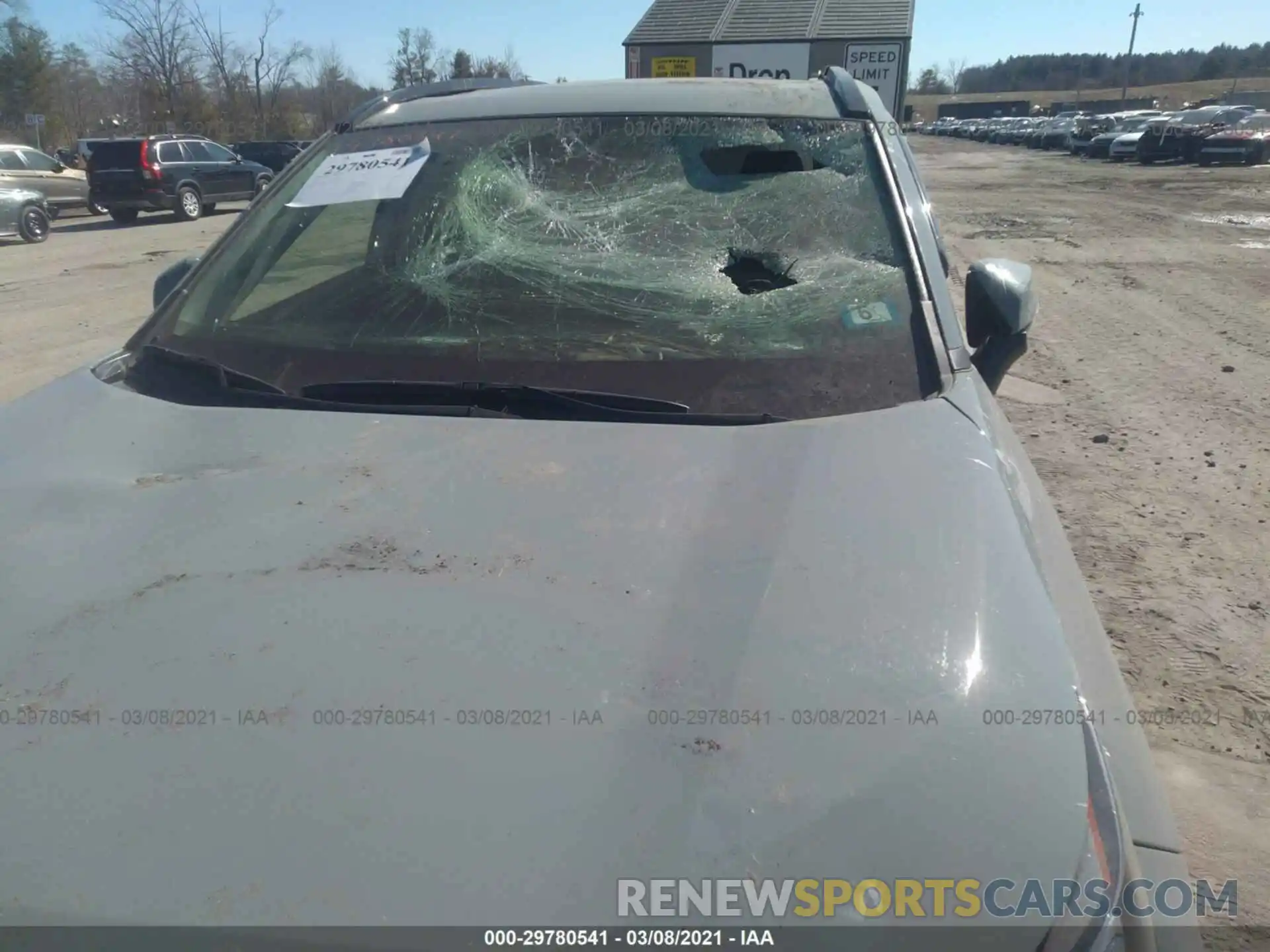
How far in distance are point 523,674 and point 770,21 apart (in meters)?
8.50

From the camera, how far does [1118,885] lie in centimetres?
113

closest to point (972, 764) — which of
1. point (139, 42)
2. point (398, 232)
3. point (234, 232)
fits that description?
point (398, 232)

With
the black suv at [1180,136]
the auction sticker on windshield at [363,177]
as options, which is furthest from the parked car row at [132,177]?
the black suv at [1180,136]

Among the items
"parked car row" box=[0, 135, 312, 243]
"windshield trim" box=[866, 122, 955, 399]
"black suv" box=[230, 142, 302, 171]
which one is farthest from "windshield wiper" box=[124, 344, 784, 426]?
"black suv" box=[230, 142, 302, 171]

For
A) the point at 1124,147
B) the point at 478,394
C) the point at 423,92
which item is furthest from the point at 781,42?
the point at 1124,147

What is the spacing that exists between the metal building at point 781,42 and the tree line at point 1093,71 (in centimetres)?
10767

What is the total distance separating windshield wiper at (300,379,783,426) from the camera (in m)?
1.93

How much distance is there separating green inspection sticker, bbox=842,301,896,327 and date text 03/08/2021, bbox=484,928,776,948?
58.3 inches

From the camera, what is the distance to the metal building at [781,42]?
8.23 m

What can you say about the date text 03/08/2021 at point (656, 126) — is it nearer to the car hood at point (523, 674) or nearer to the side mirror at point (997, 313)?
the side mirror at point (997, 313)

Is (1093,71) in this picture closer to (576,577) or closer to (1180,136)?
(1180,136)

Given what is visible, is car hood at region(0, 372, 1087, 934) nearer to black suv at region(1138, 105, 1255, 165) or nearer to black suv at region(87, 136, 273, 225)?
black suv at region(87, 136, 273, 225)

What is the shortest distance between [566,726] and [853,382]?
3.65ft

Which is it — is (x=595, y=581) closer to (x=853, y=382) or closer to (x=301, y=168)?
(x=853, y=382)
